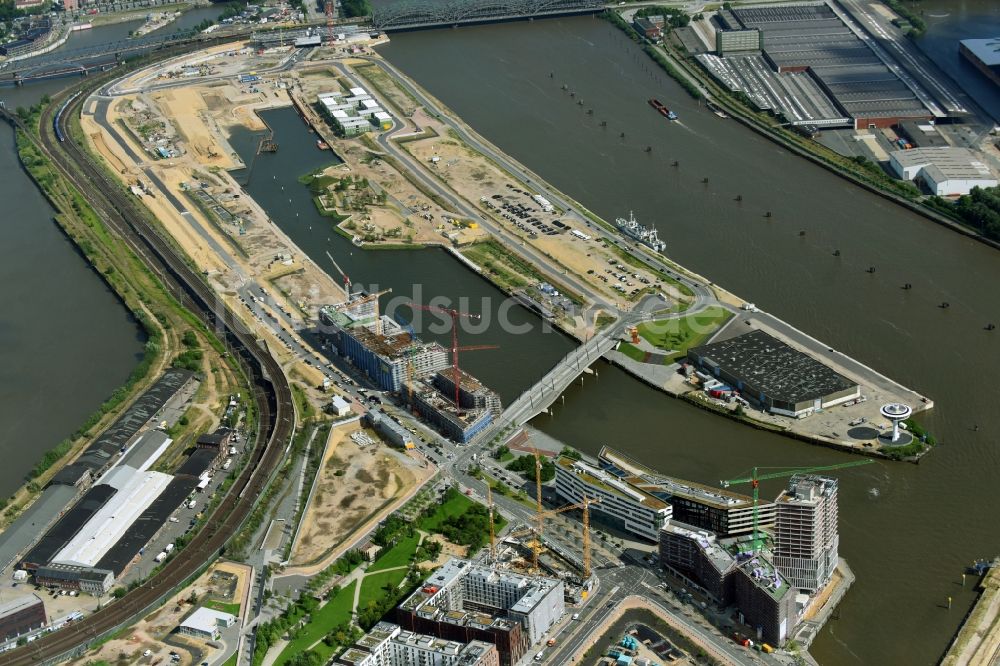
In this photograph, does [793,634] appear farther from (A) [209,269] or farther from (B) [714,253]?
(A) [209,269]

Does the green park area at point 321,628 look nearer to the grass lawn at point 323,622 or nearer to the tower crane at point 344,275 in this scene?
the grass lawn at point 323,622

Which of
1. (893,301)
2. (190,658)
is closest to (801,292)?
(893,301)

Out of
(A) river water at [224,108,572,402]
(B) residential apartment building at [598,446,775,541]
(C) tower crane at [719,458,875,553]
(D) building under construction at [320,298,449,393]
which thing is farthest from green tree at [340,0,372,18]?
(C) tower crane at [719,458,875,553]

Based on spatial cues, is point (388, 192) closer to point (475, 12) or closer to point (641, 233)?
point (641, 233)

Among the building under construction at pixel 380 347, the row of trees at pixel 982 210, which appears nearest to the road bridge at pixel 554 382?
the building under construction at pixel 380 347

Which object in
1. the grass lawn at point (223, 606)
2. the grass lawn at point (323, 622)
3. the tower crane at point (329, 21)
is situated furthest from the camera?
the tower crane at point (329, 21)
